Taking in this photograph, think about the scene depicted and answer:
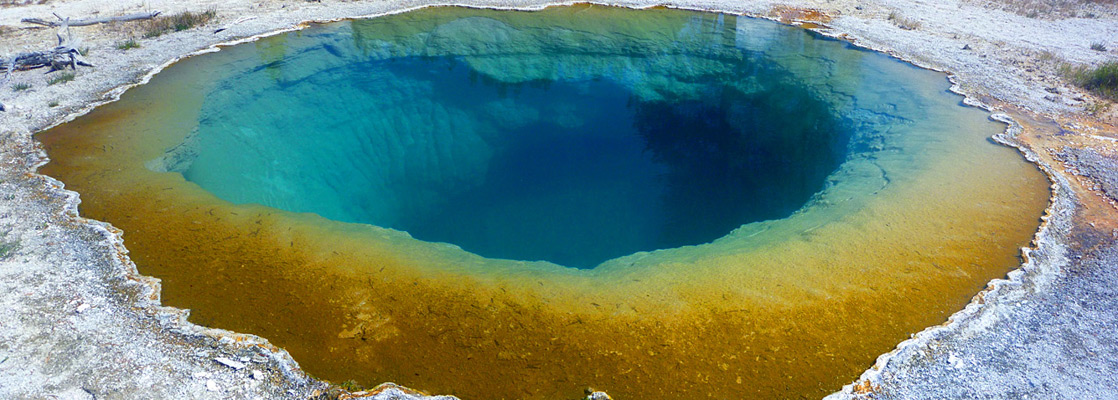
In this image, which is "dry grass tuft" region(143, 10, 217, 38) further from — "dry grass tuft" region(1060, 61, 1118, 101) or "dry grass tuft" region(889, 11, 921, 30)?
"dry grass tuft" region(1060, 61, 1118, 101)

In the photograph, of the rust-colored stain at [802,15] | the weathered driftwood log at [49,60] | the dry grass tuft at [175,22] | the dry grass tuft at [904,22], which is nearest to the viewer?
the weathered driftwood log at [49,60]

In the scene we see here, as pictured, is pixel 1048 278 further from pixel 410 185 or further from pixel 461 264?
pixel 410 185

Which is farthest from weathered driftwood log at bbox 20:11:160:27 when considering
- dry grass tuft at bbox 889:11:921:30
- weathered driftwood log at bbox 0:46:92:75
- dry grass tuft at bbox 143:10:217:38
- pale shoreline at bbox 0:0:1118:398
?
dry grass tuft at bbox 889:11:921:30

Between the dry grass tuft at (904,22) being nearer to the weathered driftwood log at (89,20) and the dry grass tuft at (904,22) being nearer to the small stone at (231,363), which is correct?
the small stone at (231,363)

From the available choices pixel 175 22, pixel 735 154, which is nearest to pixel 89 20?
pixel 175 22

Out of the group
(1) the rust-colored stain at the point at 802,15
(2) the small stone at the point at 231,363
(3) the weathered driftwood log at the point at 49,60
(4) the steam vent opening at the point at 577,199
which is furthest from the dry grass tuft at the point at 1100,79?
(3) the weathered driftwood log at the point at 49,60

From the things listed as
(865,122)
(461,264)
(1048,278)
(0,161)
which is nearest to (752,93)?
(865,122)

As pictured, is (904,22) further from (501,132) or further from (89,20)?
(89,20)
